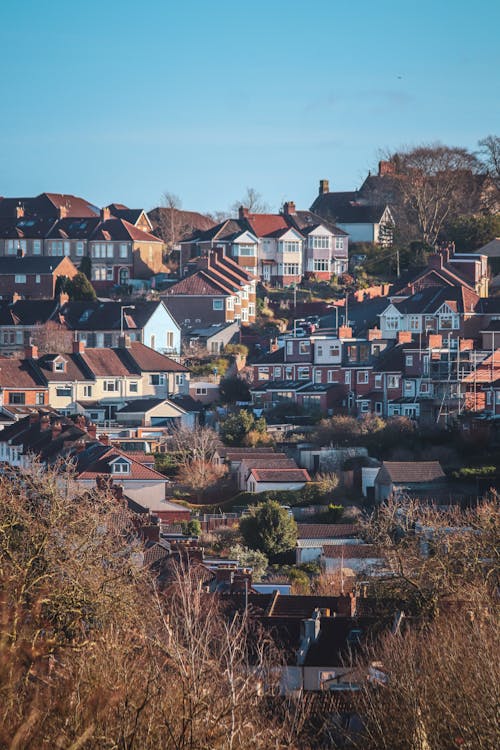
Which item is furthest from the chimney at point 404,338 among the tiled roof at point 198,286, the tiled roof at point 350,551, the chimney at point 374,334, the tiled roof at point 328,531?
the tiled roof at point 350,551

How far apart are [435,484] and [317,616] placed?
2263cm

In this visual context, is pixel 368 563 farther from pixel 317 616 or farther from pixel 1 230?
pixel 1 230

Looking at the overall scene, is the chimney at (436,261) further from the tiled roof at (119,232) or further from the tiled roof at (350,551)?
the tiled roof at (350,551)

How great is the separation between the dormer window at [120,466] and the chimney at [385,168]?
45218 millimetres

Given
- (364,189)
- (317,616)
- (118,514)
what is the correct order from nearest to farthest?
(317,616)
(118,514)
(364,189)

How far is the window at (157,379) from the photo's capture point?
74.1 m

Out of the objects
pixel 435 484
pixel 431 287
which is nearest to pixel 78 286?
pixel 431 287

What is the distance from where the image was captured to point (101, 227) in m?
90.2

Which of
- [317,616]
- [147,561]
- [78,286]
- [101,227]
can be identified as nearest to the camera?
[317,616]

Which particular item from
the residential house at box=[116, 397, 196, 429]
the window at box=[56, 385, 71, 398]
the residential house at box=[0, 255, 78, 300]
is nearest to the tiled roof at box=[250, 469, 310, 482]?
the residential house at box=[116, 397, 196, 429]

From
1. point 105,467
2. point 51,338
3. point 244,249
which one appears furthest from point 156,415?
point 244,249

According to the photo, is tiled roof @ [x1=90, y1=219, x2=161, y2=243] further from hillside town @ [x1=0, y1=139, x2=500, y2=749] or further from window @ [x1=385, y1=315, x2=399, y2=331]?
window @ [x1=385, y1=315, x2=399, y2=331]

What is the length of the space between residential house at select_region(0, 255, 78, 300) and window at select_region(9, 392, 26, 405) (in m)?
14.4

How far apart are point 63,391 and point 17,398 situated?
2.10m
